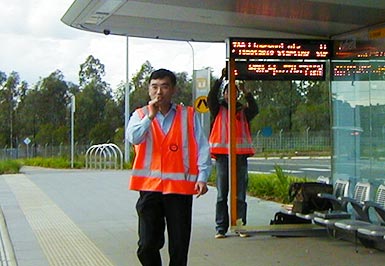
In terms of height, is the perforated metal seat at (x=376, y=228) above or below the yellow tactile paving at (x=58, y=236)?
above

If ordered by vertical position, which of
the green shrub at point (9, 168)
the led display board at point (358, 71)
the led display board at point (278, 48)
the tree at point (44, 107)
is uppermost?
the tree at point (44, 107)

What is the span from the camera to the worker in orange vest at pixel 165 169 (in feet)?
19.0

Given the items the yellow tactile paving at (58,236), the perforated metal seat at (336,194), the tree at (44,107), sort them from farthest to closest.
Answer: the tree at (44,107), the perforated metal seat at (336,194), the yellow tactile paving at (58,236)

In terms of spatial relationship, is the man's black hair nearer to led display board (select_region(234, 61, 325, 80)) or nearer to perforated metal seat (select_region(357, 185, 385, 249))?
perforated metal seat (select_region(357, 185, 385, 249))

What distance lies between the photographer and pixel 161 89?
5.86 m

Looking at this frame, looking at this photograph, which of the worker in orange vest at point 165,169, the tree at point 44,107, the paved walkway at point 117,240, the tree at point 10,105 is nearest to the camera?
the worker in orange vest at point 165,169

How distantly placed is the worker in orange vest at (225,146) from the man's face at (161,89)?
389 centimetres

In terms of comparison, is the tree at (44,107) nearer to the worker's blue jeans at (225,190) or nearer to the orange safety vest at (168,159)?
the worker's blue jeans at (225,190)

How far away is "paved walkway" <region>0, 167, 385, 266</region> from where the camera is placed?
8.39 metres

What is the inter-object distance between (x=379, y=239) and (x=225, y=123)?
2766mm

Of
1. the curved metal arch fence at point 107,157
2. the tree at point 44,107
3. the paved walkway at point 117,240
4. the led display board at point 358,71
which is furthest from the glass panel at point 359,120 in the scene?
the tree at point 44,107

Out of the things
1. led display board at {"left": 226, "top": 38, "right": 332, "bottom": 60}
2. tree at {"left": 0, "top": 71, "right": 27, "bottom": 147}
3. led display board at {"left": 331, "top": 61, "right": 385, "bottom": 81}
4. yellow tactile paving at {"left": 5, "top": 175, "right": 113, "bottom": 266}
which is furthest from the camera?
tree at {"left": 0, "top": 71, "right": 27, "bottom": 147}

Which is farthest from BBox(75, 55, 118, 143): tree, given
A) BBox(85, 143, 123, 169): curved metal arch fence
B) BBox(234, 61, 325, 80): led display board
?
BBox(234, 61, 325, 80): led display board

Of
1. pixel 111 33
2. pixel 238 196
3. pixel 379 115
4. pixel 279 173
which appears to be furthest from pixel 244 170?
pixel 279 173
